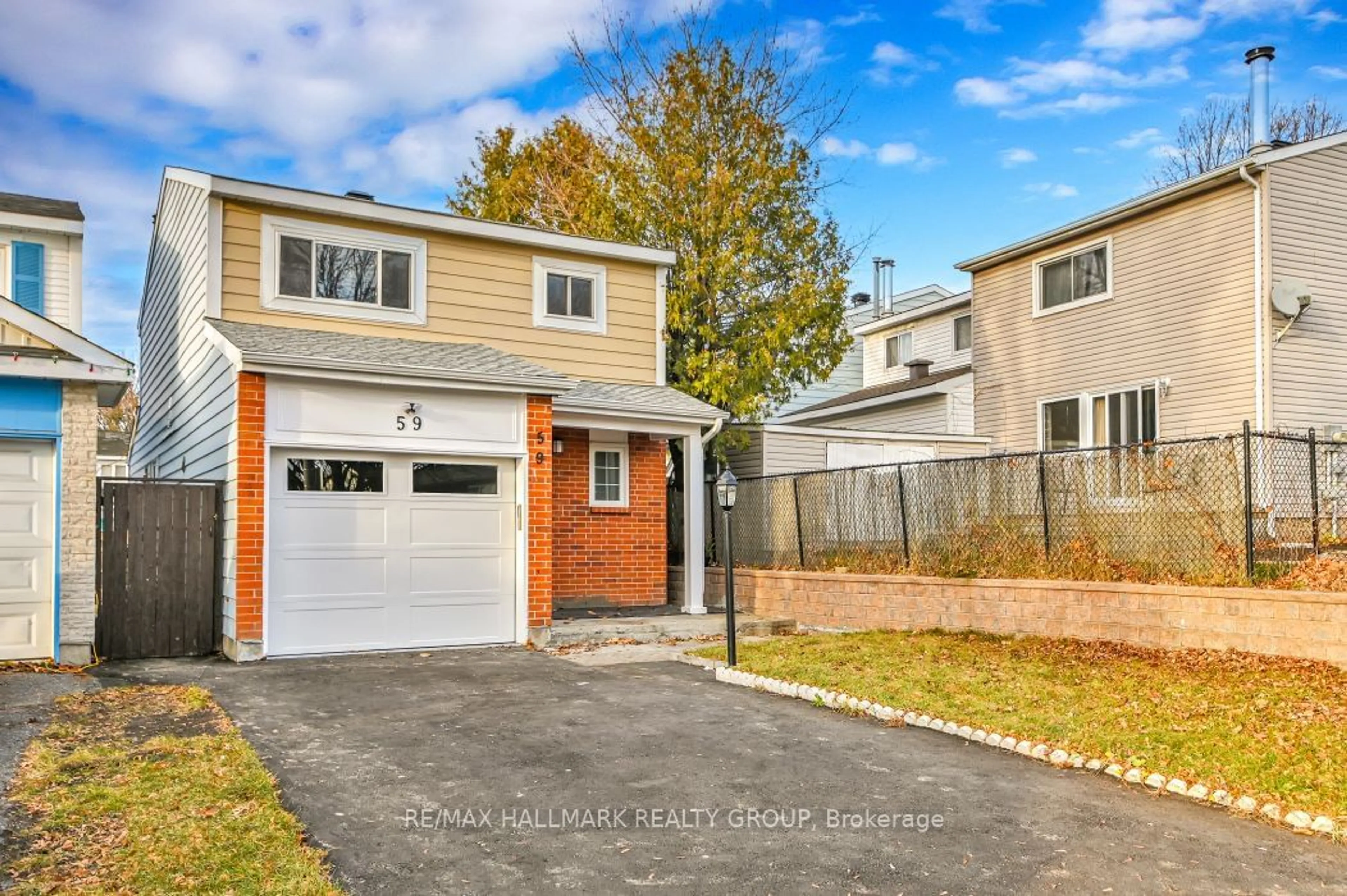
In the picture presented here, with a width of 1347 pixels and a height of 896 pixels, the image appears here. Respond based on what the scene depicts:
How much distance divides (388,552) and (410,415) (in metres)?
1.53

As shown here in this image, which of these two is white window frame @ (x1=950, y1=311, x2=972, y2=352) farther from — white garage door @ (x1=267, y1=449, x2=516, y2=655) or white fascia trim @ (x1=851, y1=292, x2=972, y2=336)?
white garage door @ (x1=267, y1=449, x2=516, y2=655)

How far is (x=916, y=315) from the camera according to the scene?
87.6 feet

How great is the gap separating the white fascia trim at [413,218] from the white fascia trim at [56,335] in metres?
2.74

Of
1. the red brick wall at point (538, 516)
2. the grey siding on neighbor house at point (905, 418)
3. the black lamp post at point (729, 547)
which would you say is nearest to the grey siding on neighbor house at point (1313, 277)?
the grey siding on neighbor house at point (905, 418)

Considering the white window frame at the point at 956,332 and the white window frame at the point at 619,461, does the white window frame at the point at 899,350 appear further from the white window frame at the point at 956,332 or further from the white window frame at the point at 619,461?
the white window frame at the point at 619,461

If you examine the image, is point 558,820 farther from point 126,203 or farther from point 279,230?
point 126,203

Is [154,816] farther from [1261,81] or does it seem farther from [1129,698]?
[1261,81]

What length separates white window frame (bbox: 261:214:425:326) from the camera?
12414 millimetres

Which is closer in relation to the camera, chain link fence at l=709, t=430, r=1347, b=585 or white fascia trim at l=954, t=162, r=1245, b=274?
chain link fence at l=709, t=430, r=1347, b=585

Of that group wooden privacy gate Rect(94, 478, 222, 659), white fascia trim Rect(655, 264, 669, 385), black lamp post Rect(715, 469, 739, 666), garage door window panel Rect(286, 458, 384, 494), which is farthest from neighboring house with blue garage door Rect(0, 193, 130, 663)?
white fascia trim Rect(655, 264, 669, 385)

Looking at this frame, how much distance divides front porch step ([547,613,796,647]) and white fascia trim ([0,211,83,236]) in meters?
8.82

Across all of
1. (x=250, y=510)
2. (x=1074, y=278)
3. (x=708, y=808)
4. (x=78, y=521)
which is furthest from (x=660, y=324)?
(x=708, y=808)

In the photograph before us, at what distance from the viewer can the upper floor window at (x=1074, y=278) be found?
17.5m

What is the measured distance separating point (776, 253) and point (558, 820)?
1511 cm
